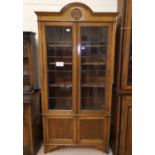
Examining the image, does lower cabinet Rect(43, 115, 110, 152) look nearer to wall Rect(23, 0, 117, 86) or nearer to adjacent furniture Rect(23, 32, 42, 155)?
adjacent furniture Rect(23, 32, 42, 155)

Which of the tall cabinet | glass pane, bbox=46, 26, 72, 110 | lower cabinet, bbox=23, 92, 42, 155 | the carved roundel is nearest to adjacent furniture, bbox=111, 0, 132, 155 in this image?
the tall cabinet

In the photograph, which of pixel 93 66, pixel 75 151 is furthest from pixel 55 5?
pixel 75 151

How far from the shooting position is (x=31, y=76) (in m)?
2.44

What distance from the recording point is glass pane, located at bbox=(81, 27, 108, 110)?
7.50ft

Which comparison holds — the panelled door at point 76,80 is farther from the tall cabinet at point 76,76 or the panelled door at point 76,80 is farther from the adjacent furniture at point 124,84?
the adjacent furniture at point 124,84

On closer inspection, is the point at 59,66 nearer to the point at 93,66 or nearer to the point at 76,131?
the point at 93,66

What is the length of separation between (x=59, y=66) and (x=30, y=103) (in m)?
0.69

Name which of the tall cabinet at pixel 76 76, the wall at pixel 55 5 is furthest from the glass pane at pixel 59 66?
the wall at pixel 55 5

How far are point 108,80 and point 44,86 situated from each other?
0.95m

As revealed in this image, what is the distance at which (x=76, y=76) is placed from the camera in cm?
228

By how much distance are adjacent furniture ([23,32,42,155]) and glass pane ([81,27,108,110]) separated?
0.75m
